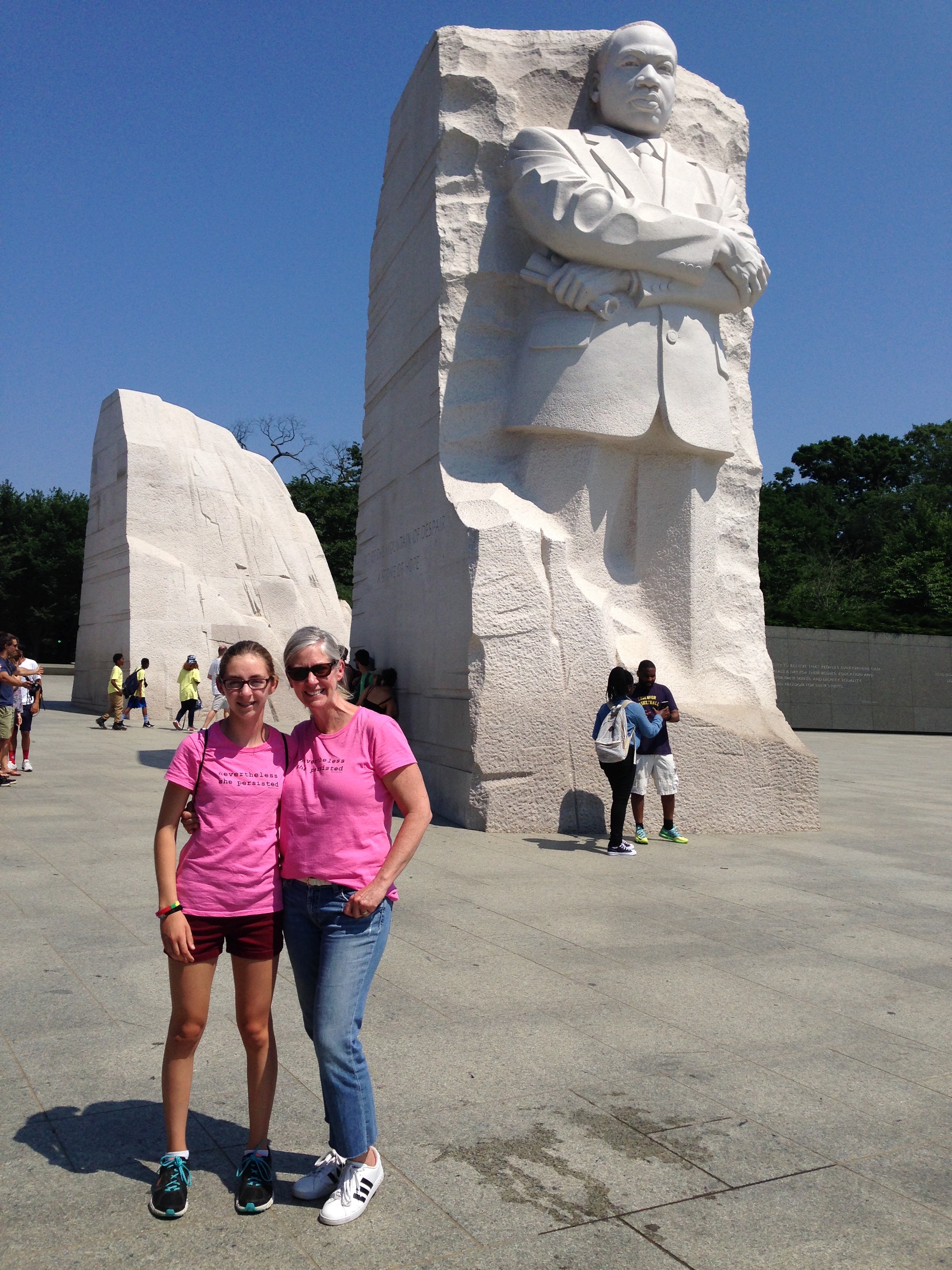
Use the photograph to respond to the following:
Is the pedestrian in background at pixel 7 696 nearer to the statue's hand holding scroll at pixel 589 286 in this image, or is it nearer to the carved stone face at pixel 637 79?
the statue's hand holding scroll at pixel 589 286

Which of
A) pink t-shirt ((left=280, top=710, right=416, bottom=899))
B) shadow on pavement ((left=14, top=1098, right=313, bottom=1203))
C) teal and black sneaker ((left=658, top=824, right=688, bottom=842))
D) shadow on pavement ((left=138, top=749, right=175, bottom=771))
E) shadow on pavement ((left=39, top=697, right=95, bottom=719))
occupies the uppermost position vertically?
pink t-shirt ((left=280, top=710, right=416, bottom=899))

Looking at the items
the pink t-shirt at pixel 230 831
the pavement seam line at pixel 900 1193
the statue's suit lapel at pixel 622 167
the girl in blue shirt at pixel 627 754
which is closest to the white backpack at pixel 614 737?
the girl in blue shirt at pixel 627 754

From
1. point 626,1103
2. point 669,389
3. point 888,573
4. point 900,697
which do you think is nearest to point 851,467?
point 888,573

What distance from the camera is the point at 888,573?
29.0 m

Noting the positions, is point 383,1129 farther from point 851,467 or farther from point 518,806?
point 851,467

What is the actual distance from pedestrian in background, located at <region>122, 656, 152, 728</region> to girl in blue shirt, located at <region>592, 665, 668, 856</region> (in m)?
10.3

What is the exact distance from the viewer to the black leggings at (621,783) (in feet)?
21.2

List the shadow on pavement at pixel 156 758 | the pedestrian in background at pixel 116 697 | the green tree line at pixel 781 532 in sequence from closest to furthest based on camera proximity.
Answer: the shadow on pavement at pixel 156 758, the pedestrian in background at pixel 116 697, the green tree line at pixel 781 532

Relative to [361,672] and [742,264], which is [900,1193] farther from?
[361,672]

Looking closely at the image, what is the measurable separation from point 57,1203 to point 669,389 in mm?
6393

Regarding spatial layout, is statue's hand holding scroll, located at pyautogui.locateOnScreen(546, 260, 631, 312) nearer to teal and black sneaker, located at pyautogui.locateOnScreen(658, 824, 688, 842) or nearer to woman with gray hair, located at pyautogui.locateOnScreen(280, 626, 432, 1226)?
teal and black sneaker, located at pyautogui.locateOnScreen(658, 824, 688, 842)

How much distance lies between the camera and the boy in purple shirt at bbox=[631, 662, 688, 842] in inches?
268

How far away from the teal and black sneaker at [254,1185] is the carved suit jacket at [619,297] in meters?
5.81

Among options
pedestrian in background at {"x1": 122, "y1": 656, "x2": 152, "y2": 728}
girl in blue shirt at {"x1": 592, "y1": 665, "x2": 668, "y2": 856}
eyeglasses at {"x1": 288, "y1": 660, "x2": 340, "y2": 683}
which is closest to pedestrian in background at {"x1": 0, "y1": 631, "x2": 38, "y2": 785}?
girl in blue shirt at {"x1": 592, "y1": 665, "x2": 668, "y2": 856}
